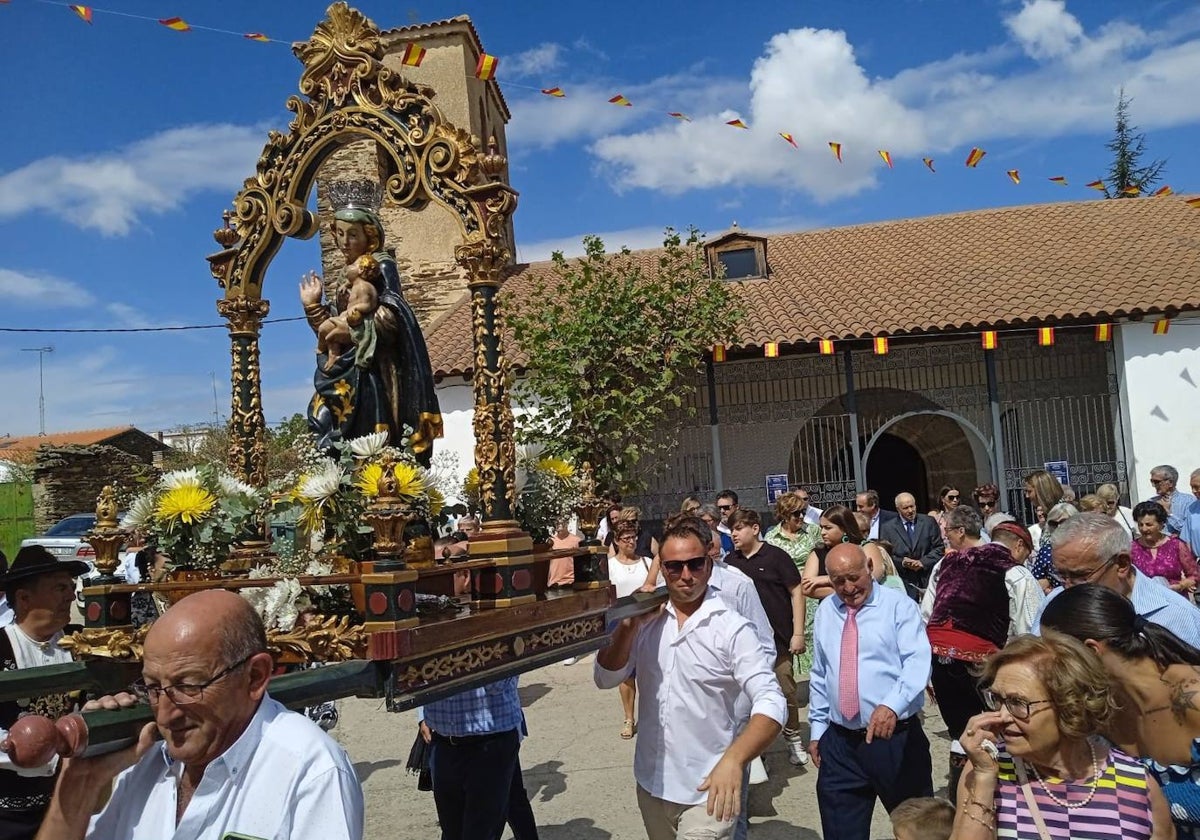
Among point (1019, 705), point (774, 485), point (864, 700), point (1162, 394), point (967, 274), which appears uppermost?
point (967, 274)

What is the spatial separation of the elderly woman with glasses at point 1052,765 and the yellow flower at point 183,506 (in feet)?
8.83

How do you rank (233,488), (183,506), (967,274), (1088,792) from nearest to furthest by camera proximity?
1. (1088,792)
2. (183,506)
3. (233,488)
4. (967,274)

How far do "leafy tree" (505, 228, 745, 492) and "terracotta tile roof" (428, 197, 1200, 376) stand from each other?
134 centimetres

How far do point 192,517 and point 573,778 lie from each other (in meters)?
4.00

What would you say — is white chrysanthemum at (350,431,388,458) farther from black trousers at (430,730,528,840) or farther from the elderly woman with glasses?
the elderly woman with glasses

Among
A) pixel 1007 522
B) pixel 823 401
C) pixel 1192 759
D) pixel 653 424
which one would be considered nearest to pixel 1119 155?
pixel 823 401

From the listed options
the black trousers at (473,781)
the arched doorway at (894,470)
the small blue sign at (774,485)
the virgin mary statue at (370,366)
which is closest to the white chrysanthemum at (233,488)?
the virgin mary statue at (370,366)

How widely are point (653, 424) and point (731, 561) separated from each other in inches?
307

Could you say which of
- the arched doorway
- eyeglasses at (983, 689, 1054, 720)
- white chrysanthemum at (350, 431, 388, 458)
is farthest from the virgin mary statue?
the arched doorway

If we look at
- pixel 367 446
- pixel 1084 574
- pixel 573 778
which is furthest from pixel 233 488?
pixel 573 778

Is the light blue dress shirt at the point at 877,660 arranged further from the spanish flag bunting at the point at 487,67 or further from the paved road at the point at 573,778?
the spanish flag bunting at the point at 487,67

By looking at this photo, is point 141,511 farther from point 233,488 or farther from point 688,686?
point 688,686

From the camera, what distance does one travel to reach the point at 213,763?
6.10ft

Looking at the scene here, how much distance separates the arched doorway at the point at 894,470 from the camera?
1925cm
